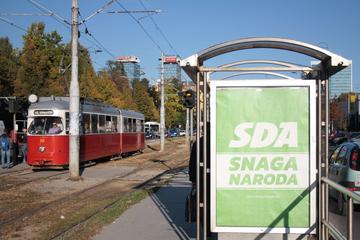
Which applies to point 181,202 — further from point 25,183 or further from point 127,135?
point 127,135

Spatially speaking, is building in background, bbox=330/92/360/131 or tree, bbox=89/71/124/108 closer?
tree, bbox=89/71/124/108

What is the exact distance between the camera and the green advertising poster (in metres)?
6.62

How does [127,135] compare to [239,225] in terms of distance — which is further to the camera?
[127,135]

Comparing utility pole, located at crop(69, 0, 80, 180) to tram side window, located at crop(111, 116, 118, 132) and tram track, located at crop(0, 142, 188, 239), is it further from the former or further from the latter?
tram side window, located at crop(111, 116, 118, 132)

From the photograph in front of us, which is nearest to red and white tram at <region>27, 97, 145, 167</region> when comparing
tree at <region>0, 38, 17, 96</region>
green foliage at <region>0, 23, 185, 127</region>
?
green foliage at <region>0, 23, 185, 127</region>

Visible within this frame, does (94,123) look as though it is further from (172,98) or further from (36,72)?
(172,98)

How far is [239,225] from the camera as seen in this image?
22.0 ft

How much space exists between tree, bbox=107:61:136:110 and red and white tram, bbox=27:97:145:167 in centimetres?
4877

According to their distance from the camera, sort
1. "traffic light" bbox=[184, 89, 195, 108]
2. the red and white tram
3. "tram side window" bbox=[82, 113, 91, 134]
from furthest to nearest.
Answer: "traffic light" bbox=[184, 89, 195, 108] < "tram side window" bbox=[82, 113, 91, 134] < the red and white tram

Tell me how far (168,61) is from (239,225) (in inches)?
1806

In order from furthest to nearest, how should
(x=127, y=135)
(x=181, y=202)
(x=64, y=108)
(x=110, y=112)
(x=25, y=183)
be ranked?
(x=127, y=135), (x=110, y=112), (x=64, y=108), (x=25, y=183), (x=181, y=202)

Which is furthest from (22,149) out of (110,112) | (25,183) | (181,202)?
(181,202)

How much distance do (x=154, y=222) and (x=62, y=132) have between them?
41.7 ft

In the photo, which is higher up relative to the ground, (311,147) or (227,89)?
(227,89)
